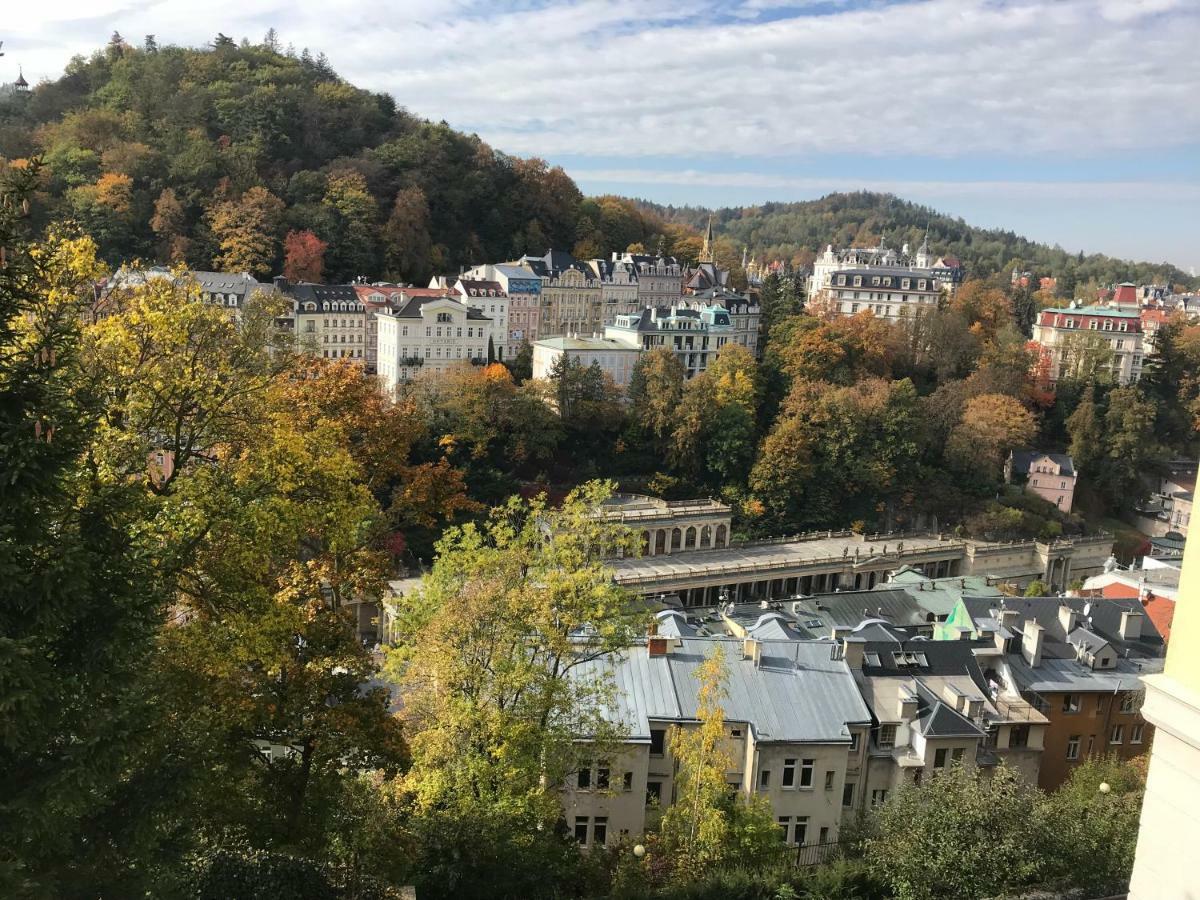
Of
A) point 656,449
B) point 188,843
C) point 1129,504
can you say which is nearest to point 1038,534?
point 1129,504

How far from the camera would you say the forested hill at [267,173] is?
57.9 m

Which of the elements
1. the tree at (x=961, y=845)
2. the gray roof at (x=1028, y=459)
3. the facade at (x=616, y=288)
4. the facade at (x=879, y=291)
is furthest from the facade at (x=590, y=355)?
the tree at (x=961, y=845)

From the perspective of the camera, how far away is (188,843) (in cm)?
914

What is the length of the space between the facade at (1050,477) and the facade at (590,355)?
23413 millimetres

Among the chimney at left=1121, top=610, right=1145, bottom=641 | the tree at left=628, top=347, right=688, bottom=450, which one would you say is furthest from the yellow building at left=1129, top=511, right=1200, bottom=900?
the tree at left=628, top=347, right=688, bottom=450

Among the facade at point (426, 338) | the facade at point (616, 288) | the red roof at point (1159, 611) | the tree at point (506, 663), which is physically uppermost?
the facade at point (616, 288)

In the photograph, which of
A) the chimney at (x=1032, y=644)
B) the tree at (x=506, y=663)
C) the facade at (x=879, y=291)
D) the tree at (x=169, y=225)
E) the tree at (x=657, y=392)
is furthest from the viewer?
the facade at (x=879, y=291)

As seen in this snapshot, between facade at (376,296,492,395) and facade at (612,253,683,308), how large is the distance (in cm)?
1681

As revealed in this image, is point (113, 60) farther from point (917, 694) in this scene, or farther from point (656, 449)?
point (917, 694)

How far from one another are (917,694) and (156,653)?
17.2m

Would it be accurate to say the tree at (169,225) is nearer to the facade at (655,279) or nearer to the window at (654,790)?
the facade at (655,279)

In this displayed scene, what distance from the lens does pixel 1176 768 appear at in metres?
4.53

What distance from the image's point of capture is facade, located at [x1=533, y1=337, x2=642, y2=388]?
173 ft

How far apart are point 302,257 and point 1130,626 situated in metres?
46.7
